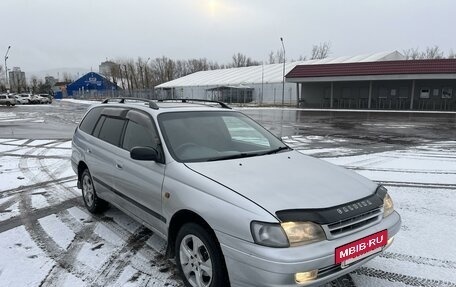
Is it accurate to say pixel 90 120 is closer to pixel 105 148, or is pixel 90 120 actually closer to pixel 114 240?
pixel 105 148

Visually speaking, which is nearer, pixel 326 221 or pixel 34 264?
pixel 326 221

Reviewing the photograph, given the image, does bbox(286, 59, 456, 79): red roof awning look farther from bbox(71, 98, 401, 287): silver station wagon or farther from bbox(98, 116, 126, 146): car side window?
bbox(98, 116, 126, 146): car side window

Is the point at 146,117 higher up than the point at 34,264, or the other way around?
the point at 146,117

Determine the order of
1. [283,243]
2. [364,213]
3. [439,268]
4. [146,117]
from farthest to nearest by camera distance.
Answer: [146,117]
[439,268]
[364,213]
[283,243]

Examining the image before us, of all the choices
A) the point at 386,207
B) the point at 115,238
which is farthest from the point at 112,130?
the point at 386,207

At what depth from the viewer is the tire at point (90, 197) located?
536 centimetres

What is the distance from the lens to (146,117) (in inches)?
172

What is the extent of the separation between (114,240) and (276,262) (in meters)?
2.53

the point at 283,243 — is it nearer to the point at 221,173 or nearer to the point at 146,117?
the point at 221,173

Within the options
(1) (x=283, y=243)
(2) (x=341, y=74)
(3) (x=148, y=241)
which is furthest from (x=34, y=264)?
(2) (x=341, y=74)

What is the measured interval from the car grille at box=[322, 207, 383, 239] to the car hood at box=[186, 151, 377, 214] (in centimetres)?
15

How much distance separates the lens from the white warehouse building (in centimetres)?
5244

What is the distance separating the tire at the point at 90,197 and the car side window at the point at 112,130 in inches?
28.6

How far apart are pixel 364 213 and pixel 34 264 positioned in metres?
3.27
